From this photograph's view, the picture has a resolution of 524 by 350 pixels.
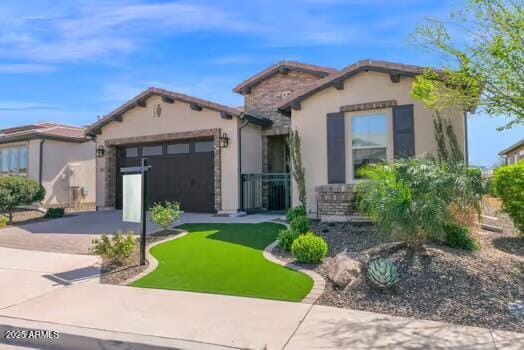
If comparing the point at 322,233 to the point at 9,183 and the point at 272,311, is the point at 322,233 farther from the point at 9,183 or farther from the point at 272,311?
the point at 9,183

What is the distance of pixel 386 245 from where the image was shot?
7.02 meters

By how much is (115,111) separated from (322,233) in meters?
10.9

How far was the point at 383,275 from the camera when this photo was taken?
5.25m

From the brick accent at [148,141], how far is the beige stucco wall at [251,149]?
94cm

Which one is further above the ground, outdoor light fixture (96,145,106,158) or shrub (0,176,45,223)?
outdoor light fixture (96,145,106,158)

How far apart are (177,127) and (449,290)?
38.1 feet

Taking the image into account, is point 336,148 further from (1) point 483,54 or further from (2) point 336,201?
(1) point 483,54

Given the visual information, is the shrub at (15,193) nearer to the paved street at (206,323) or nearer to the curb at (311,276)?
the paved street at (206,323)

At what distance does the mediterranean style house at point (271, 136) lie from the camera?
9922mm

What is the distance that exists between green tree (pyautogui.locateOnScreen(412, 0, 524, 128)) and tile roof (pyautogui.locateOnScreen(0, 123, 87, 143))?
16583 millimetres

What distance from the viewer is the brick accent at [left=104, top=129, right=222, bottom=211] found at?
1370cm

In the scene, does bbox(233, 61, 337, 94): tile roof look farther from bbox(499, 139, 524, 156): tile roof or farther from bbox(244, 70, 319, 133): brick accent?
bbox(499, 139, 524, 156): tile roof

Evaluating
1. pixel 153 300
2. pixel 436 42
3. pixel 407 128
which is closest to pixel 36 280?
pixel 153 300

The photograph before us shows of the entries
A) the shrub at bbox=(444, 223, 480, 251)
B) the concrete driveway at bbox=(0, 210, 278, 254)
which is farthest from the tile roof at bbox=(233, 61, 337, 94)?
the shrub at bbox=(444, 223, 480, 251)
